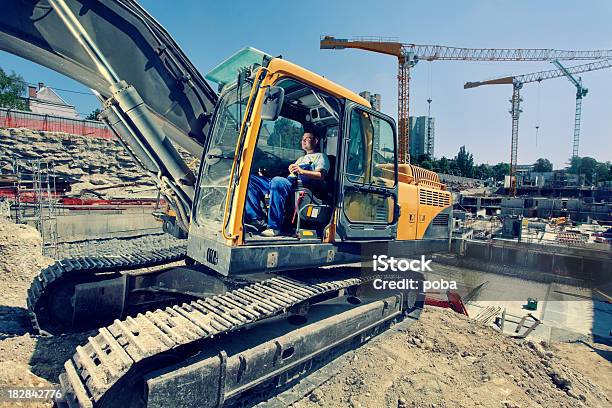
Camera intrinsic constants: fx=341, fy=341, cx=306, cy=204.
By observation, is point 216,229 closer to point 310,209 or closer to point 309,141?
point 310,209

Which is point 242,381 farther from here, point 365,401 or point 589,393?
point 589,393

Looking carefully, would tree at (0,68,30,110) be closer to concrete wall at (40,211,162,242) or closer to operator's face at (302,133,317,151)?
concrete wall at (40,211,162,242)

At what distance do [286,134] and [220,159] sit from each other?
105 centimetres

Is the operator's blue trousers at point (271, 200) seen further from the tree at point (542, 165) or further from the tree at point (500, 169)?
the tree at point (542, 165)

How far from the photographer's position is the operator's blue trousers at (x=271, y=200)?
10.9 ft

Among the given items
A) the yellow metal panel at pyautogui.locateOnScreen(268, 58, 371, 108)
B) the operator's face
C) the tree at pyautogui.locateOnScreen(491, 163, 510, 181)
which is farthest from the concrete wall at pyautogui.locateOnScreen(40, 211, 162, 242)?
the tree at pyautogui.locateOnScreen(491, 163, 510, 181)

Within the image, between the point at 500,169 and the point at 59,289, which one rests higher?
the point at 500,169

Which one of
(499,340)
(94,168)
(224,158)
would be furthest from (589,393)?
(94,168)

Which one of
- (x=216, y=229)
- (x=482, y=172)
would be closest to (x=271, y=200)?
(x=216, y=229)

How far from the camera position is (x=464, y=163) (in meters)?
84.1

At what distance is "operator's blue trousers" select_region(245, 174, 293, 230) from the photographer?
3332 mm

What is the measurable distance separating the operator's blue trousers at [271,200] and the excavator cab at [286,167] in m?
0.12

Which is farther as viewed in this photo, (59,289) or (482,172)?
(482,172)

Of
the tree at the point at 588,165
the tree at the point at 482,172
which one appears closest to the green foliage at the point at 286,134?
the tree at the point at 482,172
